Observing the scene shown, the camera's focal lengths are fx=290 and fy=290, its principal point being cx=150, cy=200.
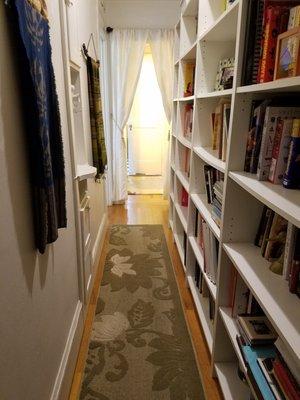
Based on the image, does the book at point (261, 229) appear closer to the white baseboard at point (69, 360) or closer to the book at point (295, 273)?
the book at point (295, 273)

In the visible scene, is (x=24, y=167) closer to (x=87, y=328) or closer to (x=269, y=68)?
(x=269, y=68)

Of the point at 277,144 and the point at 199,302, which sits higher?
the point at 277,144

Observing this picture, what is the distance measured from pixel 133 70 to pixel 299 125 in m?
3.33

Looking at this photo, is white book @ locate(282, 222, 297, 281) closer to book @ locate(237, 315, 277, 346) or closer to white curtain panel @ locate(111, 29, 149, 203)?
book @ locate(237, 315, 277, 346)

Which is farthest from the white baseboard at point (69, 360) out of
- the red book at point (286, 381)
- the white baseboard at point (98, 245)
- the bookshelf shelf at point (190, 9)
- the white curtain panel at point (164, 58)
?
the white curtain panel at point (164, 58)

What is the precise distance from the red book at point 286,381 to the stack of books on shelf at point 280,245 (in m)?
0.23

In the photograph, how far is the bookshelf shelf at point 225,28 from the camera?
1134 millimetres

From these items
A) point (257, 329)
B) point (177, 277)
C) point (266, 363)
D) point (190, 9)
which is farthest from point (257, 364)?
point (190, 9)

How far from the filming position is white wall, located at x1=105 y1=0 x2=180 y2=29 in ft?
11.2

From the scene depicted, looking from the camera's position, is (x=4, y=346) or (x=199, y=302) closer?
(x=4, y=346)

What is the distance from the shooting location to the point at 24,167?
922 millimetres

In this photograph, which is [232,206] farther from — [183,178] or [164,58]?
[164,58]

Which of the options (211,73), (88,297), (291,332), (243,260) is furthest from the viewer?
(88,297)

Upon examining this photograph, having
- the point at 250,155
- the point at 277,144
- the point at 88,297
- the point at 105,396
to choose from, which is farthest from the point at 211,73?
the point at 105,396
